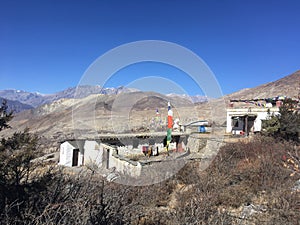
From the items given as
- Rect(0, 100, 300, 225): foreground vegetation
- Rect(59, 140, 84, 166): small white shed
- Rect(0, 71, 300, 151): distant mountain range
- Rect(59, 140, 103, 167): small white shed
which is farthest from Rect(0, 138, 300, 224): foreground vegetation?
Rect(59, 140, 84, 166): small white shed

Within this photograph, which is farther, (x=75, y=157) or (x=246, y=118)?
(x=246, y=118)

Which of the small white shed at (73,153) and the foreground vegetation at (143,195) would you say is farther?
the small white shed at (73,153)

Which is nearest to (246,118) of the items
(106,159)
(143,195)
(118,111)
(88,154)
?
(106,159)

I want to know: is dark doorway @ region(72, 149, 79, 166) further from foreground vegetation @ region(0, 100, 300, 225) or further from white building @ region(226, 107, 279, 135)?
white building @ region(226, 107, 279, 135)

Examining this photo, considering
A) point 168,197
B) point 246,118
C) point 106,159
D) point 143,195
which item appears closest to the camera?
point 143,195

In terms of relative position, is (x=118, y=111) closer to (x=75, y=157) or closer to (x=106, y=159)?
(x=75, y=157)

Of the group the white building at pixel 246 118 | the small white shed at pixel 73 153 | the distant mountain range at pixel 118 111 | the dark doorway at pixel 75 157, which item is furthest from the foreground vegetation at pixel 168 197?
the white building at pixel 246 118

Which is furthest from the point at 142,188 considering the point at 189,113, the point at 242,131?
the point at 189,113

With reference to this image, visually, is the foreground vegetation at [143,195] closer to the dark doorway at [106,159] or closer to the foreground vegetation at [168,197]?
the foreground vegetation at [168,197]

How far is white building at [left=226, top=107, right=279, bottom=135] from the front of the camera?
21391 millimetres

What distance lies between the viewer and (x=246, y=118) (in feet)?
70.7

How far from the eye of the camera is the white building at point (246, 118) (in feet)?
70.2

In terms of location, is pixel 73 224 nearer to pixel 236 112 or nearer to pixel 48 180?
pixel 48 180

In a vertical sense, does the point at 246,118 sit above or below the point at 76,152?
above
